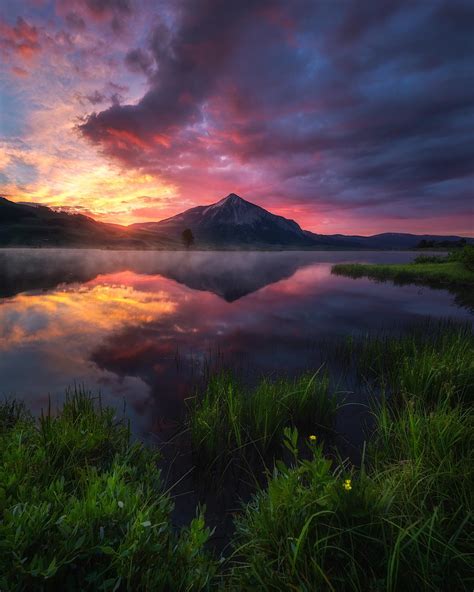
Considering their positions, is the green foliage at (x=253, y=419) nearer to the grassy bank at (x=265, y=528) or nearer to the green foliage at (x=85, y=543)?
the grassy bank at (x=265, y=528)

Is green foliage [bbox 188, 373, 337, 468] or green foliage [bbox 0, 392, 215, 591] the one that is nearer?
green foliage [bbox 0, 392, 215, 591]

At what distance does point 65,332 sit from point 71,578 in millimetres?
18243

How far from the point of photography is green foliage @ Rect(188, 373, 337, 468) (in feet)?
21.7

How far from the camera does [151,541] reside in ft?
11.1

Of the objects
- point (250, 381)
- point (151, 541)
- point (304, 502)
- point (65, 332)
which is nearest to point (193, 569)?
point (151, 541)

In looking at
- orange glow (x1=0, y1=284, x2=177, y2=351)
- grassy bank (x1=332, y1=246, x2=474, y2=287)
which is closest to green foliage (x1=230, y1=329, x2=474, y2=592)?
orange glow (x1=0, y1=284, x2=177, y2=351)

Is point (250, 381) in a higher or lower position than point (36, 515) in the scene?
lower

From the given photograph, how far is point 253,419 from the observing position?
23.6ft

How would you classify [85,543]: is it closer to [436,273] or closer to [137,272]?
[436,273]

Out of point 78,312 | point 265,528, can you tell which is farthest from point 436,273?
point 265,528

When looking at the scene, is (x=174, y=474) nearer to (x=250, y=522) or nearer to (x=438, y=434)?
(x=250, y=522)

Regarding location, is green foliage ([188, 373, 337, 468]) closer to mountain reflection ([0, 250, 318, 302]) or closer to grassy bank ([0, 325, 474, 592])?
grassy bank ([0, 325, 474, 592])

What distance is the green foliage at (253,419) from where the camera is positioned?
663cm

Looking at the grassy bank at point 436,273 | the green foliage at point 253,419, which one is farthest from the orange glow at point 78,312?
the grassy bank at point 436,273
